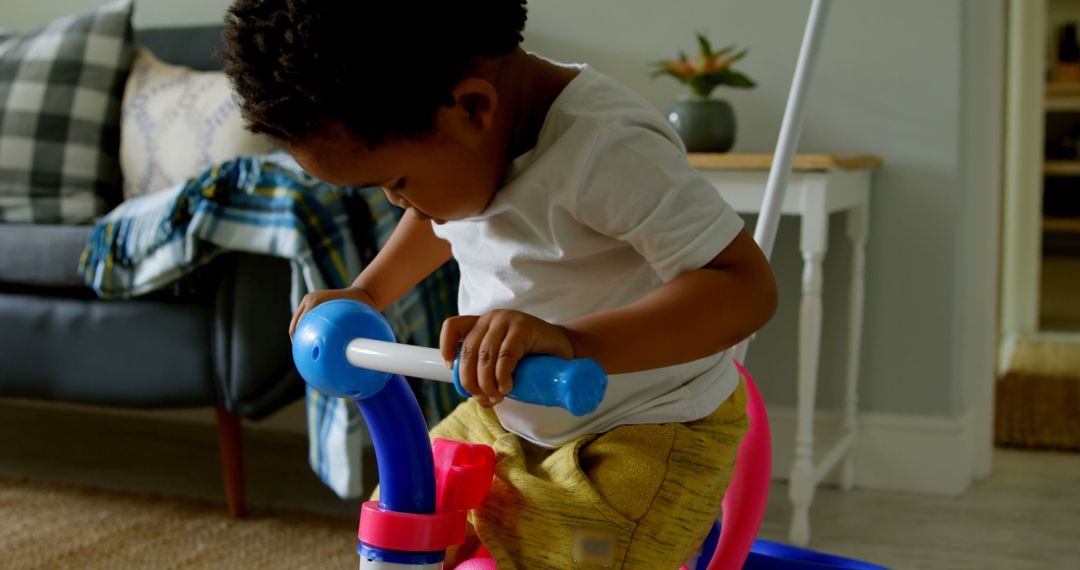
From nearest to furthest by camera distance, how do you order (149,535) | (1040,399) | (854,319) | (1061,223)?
(149,535) < (854,319) < (1040,399) < (1061,223)

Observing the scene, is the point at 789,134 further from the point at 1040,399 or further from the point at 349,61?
the point at 1040,399

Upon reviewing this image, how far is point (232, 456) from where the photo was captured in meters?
1.63

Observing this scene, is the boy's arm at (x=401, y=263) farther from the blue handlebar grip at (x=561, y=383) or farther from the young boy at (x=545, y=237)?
the blue handlebar grip at (x=561, y=383)

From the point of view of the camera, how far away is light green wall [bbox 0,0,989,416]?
1836 millimetres

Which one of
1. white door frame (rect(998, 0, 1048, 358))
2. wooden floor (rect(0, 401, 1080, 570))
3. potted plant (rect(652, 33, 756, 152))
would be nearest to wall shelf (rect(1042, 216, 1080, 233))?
white door frame (rect(998, 0, 1048, 358))

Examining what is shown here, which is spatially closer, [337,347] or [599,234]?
[337,347]

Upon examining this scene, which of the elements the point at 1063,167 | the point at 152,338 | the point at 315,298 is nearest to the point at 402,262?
the point at 315,298

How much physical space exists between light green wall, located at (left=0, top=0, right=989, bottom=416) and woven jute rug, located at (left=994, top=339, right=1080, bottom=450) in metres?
0.45

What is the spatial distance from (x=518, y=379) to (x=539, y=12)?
1.61 m

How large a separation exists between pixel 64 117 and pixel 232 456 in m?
0.78

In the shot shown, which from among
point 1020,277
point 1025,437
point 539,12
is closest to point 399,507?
point 539,12

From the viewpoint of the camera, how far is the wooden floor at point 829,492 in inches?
62.6

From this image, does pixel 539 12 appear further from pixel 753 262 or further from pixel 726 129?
pixel 753 262

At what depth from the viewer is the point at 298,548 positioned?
59.5 inches
